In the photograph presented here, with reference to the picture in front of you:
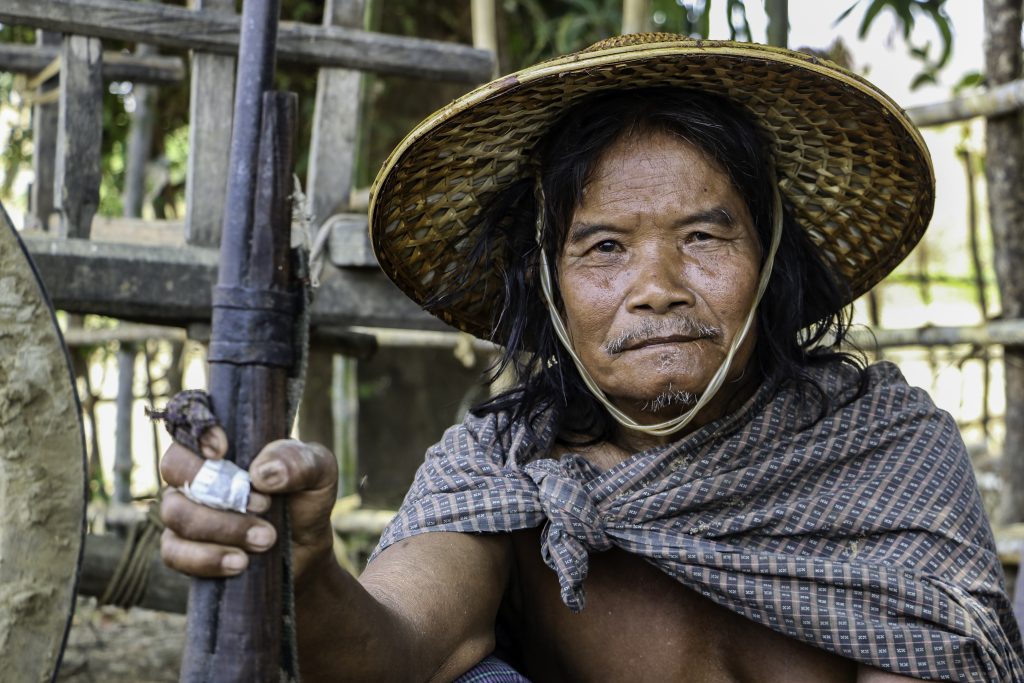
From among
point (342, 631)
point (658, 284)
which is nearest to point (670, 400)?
point (658, 284)

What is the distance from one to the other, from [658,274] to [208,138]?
162cm

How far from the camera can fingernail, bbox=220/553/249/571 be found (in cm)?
112

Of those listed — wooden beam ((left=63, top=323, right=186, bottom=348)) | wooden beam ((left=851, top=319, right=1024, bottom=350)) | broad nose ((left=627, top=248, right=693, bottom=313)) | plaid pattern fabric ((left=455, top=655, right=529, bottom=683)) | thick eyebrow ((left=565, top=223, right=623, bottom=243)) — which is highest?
thick eyebrow ((left=565, top=223, right=623, bottom=243))

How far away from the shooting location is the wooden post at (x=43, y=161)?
14.9 feet

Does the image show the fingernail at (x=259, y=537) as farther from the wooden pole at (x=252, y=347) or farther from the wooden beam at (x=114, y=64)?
the wooden beam at (x=114, y=64)

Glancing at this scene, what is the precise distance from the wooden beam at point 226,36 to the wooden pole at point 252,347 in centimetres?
189

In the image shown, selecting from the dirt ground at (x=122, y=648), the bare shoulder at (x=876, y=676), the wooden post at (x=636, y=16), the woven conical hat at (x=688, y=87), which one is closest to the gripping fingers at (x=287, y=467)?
the woven conical hat at (x=688, y=87)

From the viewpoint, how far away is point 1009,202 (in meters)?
3.31

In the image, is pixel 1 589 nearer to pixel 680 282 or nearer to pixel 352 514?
pixel 680 282

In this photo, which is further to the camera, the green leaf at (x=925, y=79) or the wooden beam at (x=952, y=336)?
the green leaf at (x=925, y=79)

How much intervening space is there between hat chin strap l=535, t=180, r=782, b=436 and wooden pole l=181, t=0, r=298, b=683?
88cm

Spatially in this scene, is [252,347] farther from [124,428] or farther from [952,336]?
[124,428]

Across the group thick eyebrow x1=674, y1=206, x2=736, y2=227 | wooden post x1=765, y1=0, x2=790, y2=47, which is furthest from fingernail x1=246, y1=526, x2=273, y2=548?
wooden post x1=765, y1=0, x2=790, y2=47

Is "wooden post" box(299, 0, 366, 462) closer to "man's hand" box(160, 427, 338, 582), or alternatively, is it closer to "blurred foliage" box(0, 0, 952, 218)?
"blurred foliage" box(0, 0, 952, 218)
